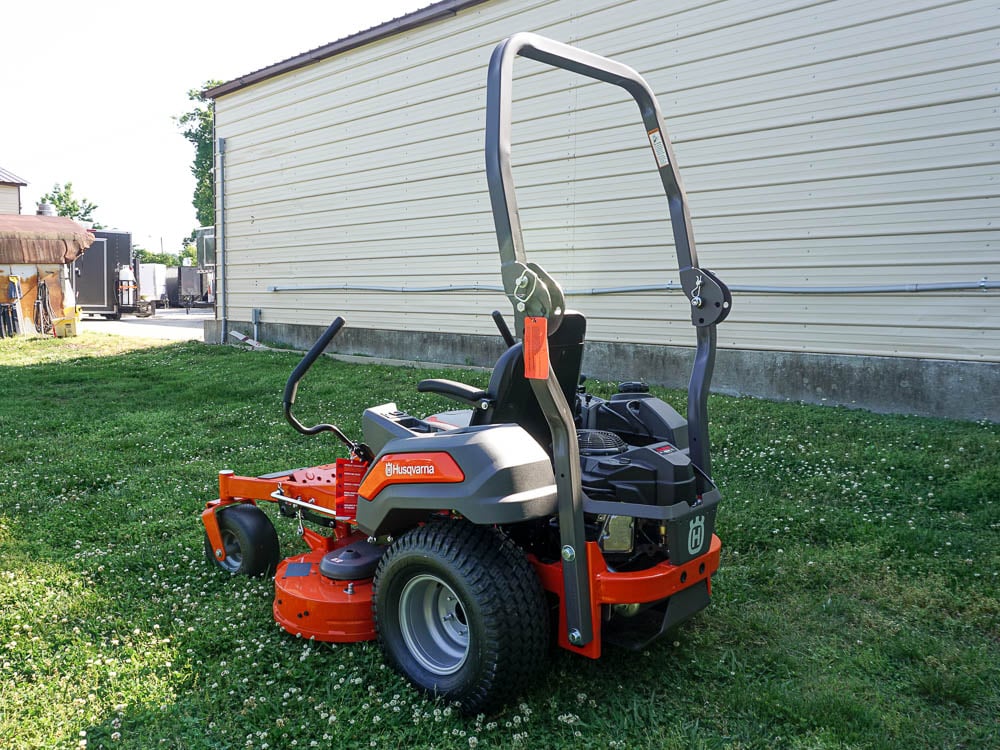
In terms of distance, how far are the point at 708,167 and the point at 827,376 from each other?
8.20ft

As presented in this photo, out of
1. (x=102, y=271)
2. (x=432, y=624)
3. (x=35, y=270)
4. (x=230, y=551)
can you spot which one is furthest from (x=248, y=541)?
(x=102, y=271)

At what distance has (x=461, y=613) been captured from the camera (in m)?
3.20

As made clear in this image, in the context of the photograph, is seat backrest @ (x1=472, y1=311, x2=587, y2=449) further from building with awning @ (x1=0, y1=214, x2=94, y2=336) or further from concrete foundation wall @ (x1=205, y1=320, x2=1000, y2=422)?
building with awning @ (x1=0, y1=214, x2=94, y2=336)

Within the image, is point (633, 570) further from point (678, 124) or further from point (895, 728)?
point (678, 124)

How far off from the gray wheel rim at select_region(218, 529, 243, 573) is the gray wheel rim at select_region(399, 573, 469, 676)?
1.56 meters

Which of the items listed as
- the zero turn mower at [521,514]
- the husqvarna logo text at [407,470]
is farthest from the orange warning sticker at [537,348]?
the husqvarna logo text at [407,470]

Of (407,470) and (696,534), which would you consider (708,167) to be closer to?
(696,534)

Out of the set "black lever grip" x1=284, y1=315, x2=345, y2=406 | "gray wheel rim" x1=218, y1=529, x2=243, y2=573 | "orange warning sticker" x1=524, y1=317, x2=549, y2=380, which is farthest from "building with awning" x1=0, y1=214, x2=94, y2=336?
"orange warning sticker" x1=524, y1=317, x2=549, y2=380

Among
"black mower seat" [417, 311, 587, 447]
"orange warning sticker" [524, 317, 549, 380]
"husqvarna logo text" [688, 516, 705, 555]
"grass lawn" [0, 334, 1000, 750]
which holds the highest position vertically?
"orange warning sticker" [524, 317, 549, 380]

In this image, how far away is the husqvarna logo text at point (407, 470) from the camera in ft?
9.82

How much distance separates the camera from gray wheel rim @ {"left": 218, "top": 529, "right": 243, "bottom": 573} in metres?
4.36

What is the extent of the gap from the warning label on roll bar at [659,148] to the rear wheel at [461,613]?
68.4 inches

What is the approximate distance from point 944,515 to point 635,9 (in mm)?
6503

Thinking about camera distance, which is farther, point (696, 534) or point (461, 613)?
point (461, 613)
